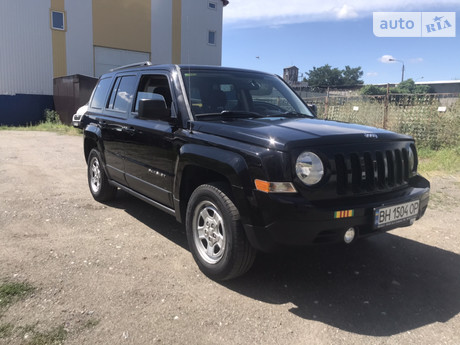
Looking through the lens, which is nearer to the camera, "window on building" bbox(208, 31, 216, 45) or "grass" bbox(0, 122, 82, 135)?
"grass" bbox(0, 122, 82, 135)

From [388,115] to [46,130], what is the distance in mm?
15230

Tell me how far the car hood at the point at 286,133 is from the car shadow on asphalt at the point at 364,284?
1.30 m

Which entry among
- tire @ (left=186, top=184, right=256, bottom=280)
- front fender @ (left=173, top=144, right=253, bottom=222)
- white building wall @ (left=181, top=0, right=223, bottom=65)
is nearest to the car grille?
front fender @ (left=173, top=144, right=253, bottom=222)

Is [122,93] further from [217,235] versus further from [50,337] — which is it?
[50,337]

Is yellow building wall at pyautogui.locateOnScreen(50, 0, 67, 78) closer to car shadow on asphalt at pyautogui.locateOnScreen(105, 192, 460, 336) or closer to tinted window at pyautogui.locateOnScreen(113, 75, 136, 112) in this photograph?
tinted window at pyautogui.locateOnScreen(113, 75, 136, 112)

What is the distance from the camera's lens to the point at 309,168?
289 centimetres

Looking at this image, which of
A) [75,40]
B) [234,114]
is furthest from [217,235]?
[75,40]

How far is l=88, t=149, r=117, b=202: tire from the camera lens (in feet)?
18.7

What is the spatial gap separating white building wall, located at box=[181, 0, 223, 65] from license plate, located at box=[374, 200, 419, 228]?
83.3ft

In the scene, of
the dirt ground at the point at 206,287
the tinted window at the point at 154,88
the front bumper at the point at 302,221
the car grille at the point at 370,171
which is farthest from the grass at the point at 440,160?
the tinted window at the point at 154,88

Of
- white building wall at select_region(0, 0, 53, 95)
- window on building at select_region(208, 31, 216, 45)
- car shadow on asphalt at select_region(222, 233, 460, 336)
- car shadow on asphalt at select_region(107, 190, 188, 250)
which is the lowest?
car shadow on asphalt at select_region(222, 233, 460, 336)

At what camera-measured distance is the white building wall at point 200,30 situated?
2759 centimetres

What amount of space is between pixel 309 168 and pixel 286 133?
37 cm

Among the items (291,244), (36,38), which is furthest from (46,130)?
(291,244)
